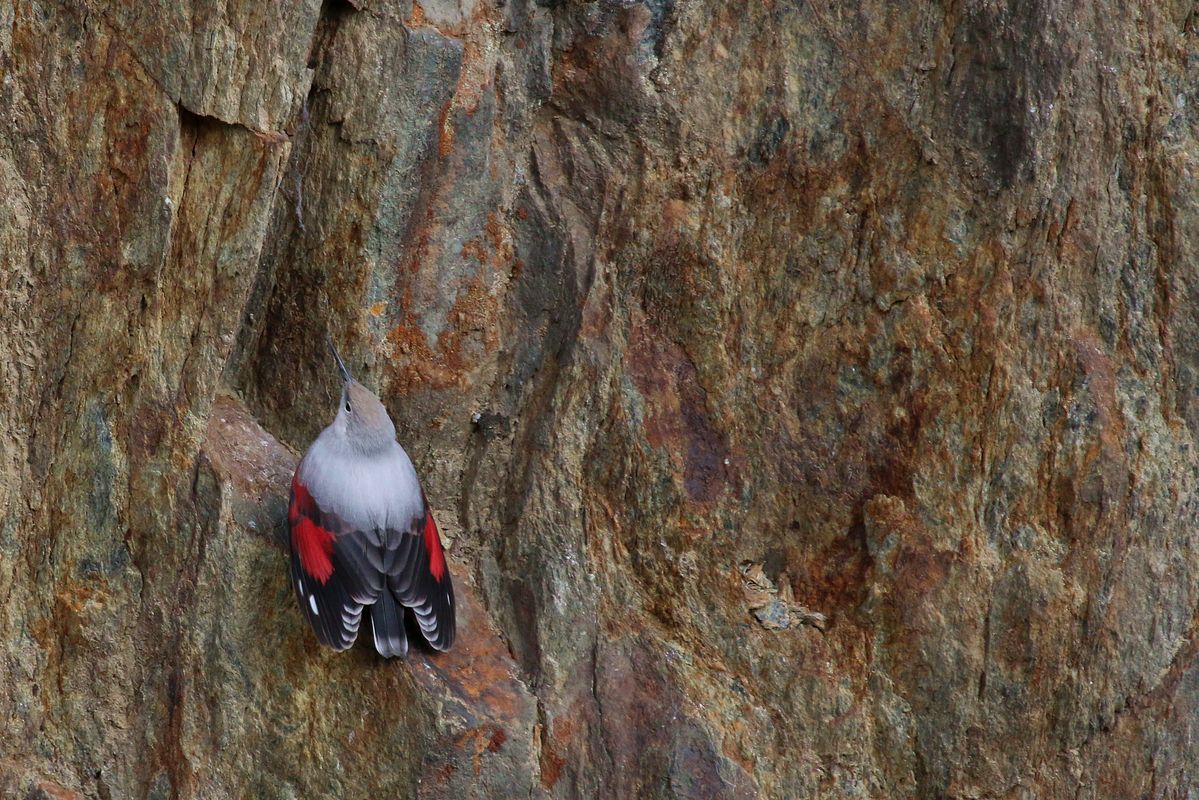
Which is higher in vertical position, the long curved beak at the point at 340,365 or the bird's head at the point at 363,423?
the long curved beak at the point at 340,365

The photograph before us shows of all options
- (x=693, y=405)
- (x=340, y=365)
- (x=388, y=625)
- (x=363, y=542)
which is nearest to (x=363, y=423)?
(x=340, y=365)

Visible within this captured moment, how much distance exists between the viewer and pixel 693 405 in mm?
5250

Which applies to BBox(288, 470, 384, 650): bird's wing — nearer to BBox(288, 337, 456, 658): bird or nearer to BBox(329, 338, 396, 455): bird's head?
BBox(288, 337, 456, 658): bird

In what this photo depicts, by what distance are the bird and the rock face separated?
0.28 metres

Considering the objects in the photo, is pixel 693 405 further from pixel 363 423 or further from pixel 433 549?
pixel 363 423

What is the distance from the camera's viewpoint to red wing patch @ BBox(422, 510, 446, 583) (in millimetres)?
4684

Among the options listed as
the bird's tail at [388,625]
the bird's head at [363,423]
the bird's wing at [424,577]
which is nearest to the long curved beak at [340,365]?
the bird's head at [363,423]

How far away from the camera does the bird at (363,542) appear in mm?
4480

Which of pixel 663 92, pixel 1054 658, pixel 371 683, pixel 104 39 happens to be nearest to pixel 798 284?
pixel 663 92

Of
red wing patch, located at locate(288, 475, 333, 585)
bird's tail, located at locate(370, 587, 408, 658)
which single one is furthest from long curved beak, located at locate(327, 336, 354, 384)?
bird's tail, located at locate(370, 587, 408, 658)

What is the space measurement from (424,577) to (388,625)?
0.69ft

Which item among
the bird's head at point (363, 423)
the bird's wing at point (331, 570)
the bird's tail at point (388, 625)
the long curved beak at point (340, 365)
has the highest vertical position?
the long curved beak at point (340, 365)

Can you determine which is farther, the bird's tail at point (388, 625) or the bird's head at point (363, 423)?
the bird's head at point (363, 423)

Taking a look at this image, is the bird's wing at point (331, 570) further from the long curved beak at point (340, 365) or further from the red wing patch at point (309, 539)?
the long curved beak at point (340, 365)
